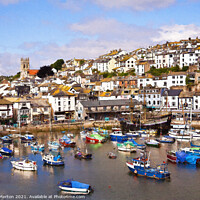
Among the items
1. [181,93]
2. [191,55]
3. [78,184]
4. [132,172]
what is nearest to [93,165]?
[132,172]

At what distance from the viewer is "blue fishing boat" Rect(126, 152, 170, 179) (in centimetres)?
3088

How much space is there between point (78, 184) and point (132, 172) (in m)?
7.34

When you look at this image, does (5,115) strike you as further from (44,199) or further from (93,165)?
(44,199)

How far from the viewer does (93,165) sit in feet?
117

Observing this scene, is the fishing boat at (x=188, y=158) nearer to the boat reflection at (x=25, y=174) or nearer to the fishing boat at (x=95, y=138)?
the fishing boat at (x=95, y=138)

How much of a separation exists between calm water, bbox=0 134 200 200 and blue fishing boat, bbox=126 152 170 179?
59 cm

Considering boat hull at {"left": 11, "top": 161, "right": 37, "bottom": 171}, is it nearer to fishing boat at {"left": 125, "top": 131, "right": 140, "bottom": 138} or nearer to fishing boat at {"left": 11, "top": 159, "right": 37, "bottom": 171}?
fishing boat at {"left": 11, "top": 159, "right": 37, "bottom": 171}

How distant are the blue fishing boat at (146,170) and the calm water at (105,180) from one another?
59cm

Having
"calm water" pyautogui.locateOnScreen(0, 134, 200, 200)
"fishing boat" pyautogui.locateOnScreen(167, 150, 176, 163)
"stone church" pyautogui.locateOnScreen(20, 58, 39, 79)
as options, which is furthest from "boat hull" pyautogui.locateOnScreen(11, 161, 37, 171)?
"stone church" pyautogui.locateOnScreen(20, 58, 39, 79)

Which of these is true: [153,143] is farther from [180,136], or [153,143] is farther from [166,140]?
[180,136]

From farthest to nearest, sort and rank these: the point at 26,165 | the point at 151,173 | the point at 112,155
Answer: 1. the point at 112,155
2. the point at 26,165
3. the point at 151,173

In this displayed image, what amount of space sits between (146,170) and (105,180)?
4142mm

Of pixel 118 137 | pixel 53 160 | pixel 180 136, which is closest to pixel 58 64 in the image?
pixel 118 137

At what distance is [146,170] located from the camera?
31781 millimetres
